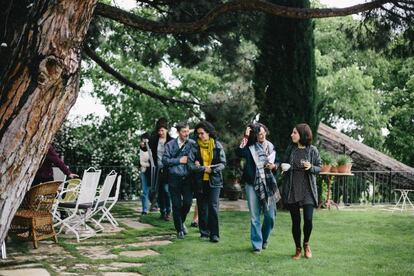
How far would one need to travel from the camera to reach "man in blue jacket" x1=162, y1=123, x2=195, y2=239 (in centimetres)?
760

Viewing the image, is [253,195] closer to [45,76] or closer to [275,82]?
[45,76]

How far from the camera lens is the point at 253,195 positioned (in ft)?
21.6

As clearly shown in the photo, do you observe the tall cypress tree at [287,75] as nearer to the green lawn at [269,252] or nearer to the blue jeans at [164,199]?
the green lawn at [269,252]

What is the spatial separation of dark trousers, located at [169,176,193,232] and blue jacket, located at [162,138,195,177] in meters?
0.10

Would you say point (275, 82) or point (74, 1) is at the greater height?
point (275, 82)

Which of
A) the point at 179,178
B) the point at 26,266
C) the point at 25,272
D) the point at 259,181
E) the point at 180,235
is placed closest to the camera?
the point at 25,272

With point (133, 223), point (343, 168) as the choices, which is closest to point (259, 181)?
point (133, 223)

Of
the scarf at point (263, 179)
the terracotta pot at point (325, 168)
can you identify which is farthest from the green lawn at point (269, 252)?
the terracotta pot at point (325, 168)

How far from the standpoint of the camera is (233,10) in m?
6.20

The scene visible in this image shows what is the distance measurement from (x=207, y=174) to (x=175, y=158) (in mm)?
607

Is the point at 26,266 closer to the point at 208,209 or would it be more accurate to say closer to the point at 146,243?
the point at 146,243

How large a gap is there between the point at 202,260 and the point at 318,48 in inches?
899

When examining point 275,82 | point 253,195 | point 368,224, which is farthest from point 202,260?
point 275,82

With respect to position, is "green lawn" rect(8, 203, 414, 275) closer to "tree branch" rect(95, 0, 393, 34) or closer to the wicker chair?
the wicker chair
